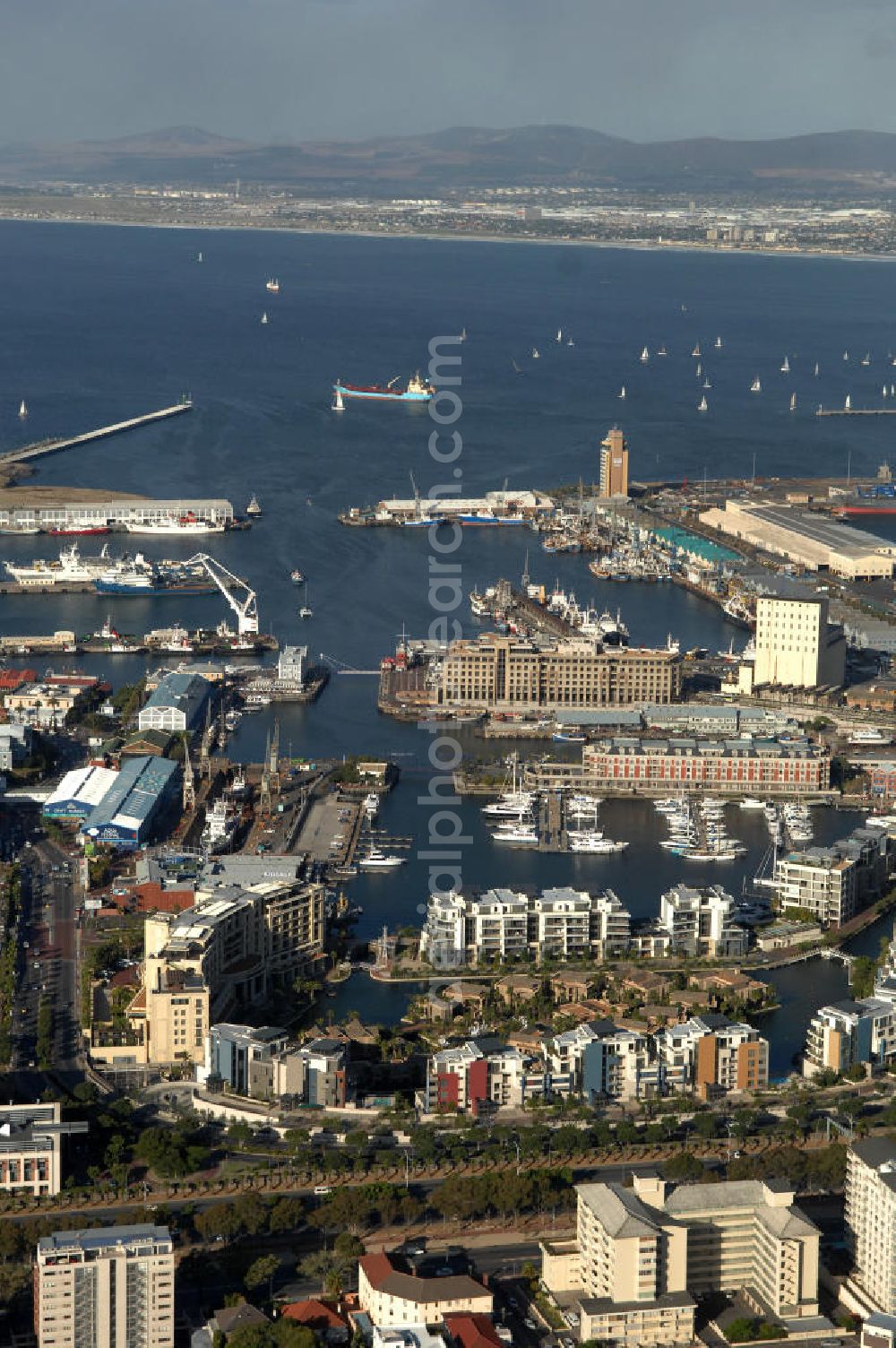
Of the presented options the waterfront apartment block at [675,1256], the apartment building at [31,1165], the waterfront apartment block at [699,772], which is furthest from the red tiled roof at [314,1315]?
the waterfront apartment block at [699,772]

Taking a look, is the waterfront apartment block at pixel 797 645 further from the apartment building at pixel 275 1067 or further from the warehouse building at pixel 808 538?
the apartment building at pixel 275 1067

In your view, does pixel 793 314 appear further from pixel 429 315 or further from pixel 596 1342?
pixel 596 1342

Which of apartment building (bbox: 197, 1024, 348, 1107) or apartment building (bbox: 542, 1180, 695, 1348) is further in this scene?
apartment building (bbox: 197, 1024, 348, 1107)

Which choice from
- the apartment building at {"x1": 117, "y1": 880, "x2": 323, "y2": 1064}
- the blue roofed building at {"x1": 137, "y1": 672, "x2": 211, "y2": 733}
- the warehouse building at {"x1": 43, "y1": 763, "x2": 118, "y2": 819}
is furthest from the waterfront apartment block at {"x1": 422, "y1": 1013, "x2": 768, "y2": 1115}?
the blue roofed building at {"x1": 137, "y1": 672, "x2": 211, "y2": 733}

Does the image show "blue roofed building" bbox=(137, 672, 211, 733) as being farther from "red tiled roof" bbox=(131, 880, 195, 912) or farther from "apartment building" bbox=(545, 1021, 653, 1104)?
"apartment building" bbox=(545, 1021, 653, 1104)

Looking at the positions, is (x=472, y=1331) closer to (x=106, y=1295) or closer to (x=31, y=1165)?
(x=106, y=1295)

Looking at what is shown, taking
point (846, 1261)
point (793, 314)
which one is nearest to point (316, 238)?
point (793, 314)
